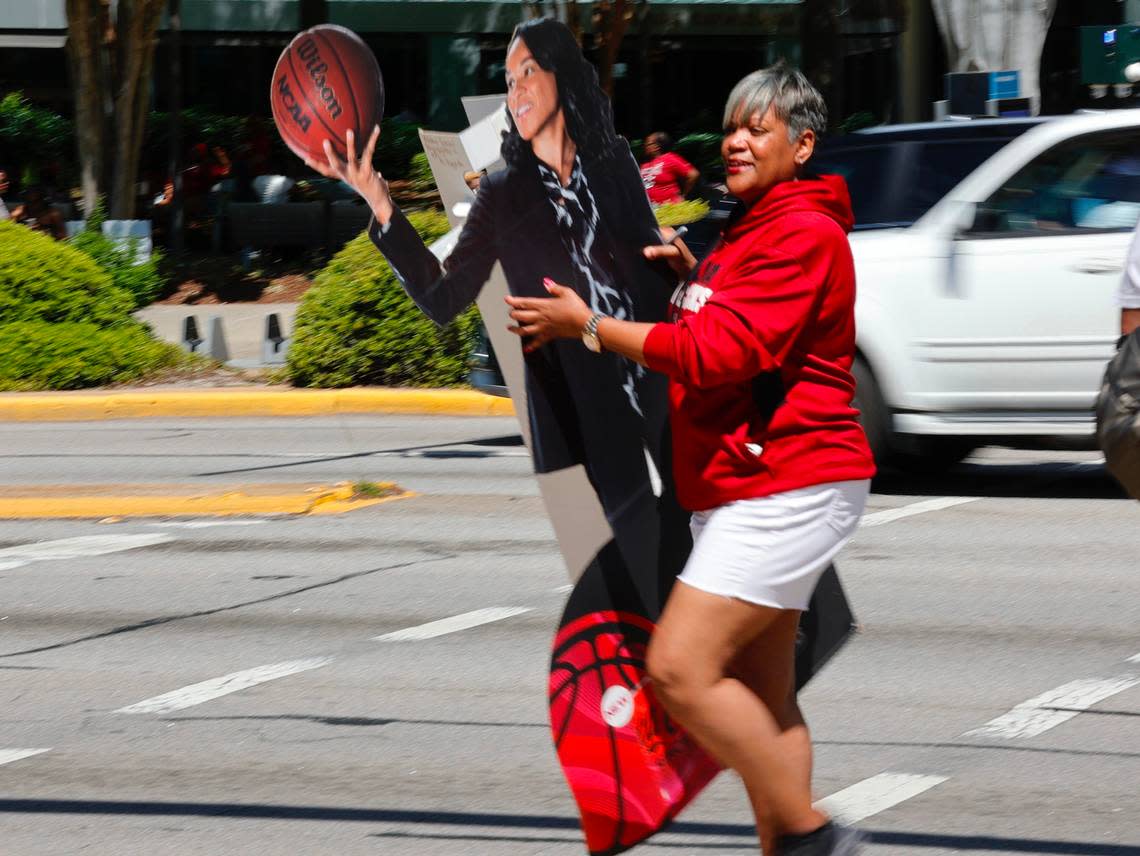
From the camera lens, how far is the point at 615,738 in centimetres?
387

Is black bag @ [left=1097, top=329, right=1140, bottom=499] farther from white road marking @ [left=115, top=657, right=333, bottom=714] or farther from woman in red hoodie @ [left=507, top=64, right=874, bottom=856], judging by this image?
white road marking @ [left=115, top=657, right=333, bottom=714]

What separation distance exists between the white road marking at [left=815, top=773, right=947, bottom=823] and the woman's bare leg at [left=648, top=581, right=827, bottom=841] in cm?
96

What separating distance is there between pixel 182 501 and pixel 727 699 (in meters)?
6.69

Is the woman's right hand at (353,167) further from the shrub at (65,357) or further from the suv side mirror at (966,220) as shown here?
the shrub at (65,357)

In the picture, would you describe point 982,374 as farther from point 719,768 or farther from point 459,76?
point 459,76

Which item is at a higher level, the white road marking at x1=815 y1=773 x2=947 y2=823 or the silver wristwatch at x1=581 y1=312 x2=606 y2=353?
the silver wristwatch at x1=581 y1=312 x2=606 y2=353

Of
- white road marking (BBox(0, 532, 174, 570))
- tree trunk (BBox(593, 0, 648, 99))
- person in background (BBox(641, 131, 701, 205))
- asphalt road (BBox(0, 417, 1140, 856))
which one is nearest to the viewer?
asphalt road (BBox(0, 417, 1140, 856))

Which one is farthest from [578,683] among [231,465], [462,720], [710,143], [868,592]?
[710,143]

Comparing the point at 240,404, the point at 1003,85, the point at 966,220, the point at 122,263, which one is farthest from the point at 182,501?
the point at 122,263

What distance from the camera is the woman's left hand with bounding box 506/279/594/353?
364 cm

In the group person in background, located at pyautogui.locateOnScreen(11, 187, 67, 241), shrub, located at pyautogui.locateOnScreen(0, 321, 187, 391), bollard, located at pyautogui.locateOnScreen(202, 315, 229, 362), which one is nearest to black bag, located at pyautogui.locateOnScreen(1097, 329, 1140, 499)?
shrub, located at pyautogui.locateOnScreen(0, 321, 187, 391)

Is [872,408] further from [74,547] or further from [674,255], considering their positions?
[674,255]

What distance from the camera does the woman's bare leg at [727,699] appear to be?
361 cm

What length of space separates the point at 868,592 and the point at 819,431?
397 centimetres
